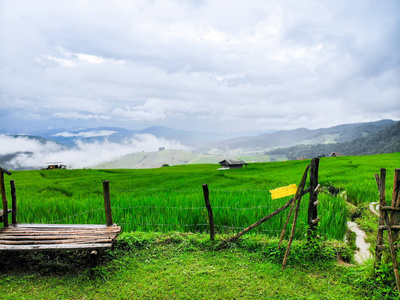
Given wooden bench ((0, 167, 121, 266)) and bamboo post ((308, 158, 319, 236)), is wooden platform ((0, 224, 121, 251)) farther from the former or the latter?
bamboo post ((308, 158, 319, 236))

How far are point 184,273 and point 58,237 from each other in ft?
8.52

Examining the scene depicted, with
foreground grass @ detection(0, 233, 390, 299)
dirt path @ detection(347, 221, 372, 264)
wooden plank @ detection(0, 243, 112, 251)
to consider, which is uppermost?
wooden plank @ detection(0, 243, 112, 251)

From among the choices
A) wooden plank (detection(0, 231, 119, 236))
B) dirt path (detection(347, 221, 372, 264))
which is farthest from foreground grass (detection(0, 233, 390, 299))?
wooden plank (detection(0, 231, 119, 236))

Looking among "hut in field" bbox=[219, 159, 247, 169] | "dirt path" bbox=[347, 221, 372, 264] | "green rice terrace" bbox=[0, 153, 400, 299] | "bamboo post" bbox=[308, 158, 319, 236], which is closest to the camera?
"green rice terrace" bbox=[0, 153, 400, 299]

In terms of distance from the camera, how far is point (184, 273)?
195 inches

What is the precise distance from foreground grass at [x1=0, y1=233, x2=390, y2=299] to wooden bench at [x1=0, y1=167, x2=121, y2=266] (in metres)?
0.51

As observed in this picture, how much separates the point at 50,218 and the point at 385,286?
829cm

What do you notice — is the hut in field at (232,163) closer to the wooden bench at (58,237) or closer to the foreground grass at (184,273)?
the foreground grass at (184,273)

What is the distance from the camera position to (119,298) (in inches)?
170

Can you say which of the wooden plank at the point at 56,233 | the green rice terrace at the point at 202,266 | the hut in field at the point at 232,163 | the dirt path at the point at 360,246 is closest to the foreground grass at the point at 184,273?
the green rice terrace at the point at 202,266

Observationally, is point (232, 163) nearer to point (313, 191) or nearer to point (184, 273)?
point (313, 191)

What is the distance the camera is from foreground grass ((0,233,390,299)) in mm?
4410

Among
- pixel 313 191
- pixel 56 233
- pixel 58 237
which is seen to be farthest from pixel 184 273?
pixel 313 191

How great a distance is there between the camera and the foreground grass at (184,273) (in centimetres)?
441
